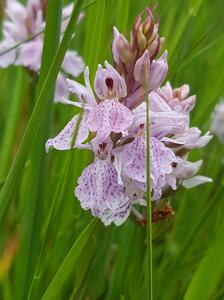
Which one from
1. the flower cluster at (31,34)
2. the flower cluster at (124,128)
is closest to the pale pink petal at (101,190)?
the flower cluster at (124,128)

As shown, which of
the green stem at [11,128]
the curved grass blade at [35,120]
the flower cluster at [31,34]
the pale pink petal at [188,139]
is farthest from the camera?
the flower cluster at [31,34]

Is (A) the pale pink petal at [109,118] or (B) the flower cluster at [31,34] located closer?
(A) the pale pink petal at [109,118]

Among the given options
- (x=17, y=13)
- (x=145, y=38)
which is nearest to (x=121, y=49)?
(x=145, y=38)

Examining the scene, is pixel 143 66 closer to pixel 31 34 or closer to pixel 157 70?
pixel 157 70

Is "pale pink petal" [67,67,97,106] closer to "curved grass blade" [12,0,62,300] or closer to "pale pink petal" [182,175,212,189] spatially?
"curved grass blade" [12,0,62,300]

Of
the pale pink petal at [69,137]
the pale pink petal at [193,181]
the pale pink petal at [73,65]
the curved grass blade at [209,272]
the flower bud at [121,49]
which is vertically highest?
the pale pink petal at [73,65]

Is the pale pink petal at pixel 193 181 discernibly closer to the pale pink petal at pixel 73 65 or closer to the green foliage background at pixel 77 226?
the green foliage background at pixel 77 226

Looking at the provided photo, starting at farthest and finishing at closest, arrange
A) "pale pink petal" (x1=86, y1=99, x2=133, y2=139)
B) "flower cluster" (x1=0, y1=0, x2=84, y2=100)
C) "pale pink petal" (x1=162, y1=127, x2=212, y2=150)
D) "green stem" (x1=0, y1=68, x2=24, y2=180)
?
"flower cluster" (x1=0, y1=0, x2=84, y2=100) → "green stem" (x1=0, y1=68, x2=24, y2=180) → "pale pink petal" (x1=162, y1=127, x2=212, y2=150) → "pale pink petal" (x1=86, y1=99, x2=133, y2=139)

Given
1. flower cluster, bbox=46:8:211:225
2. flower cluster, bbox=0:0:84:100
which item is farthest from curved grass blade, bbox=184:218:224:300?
flower cluster, bbox=0:0:84:100
